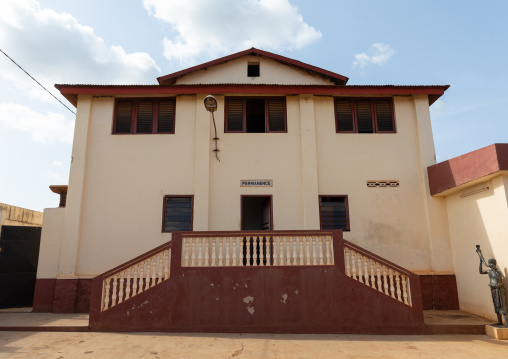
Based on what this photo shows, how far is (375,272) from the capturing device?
8.12m

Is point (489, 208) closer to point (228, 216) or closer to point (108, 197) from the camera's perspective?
point (228, 216)

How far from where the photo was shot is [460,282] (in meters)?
9.59

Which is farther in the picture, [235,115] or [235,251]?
[235,115]

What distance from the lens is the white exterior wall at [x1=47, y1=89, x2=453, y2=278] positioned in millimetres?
10109

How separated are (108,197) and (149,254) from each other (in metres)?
3.32

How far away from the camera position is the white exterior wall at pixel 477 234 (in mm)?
8117

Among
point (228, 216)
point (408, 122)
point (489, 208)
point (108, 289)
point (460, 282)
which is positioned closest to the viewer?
point (108, 289)

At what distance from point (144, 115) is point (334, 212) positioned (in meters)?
6.49

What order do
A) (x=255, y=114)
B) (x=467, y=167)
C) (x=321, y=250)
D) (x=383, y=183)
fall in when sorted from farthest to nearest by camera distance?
(x=255, y=114), (x=383, y=183), (x=467, y=167), (x=321, y=250)

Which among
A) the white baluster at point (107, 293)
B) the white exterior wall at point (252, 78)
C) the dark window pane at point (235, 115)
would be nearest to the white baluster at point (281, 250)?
the white baluster at point (107, 293)

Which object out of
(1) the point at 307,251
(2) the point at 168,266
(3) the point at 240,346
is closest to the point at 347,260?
(1) the point at 307,251

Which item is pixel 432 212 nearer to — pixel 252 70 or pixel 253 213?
pixel 253 213

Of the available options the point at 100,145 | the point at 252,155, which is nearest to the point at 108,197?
the point at 100,145

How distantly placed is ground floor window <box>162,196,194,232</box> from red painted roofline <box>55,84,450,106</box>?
3263 millimetres
